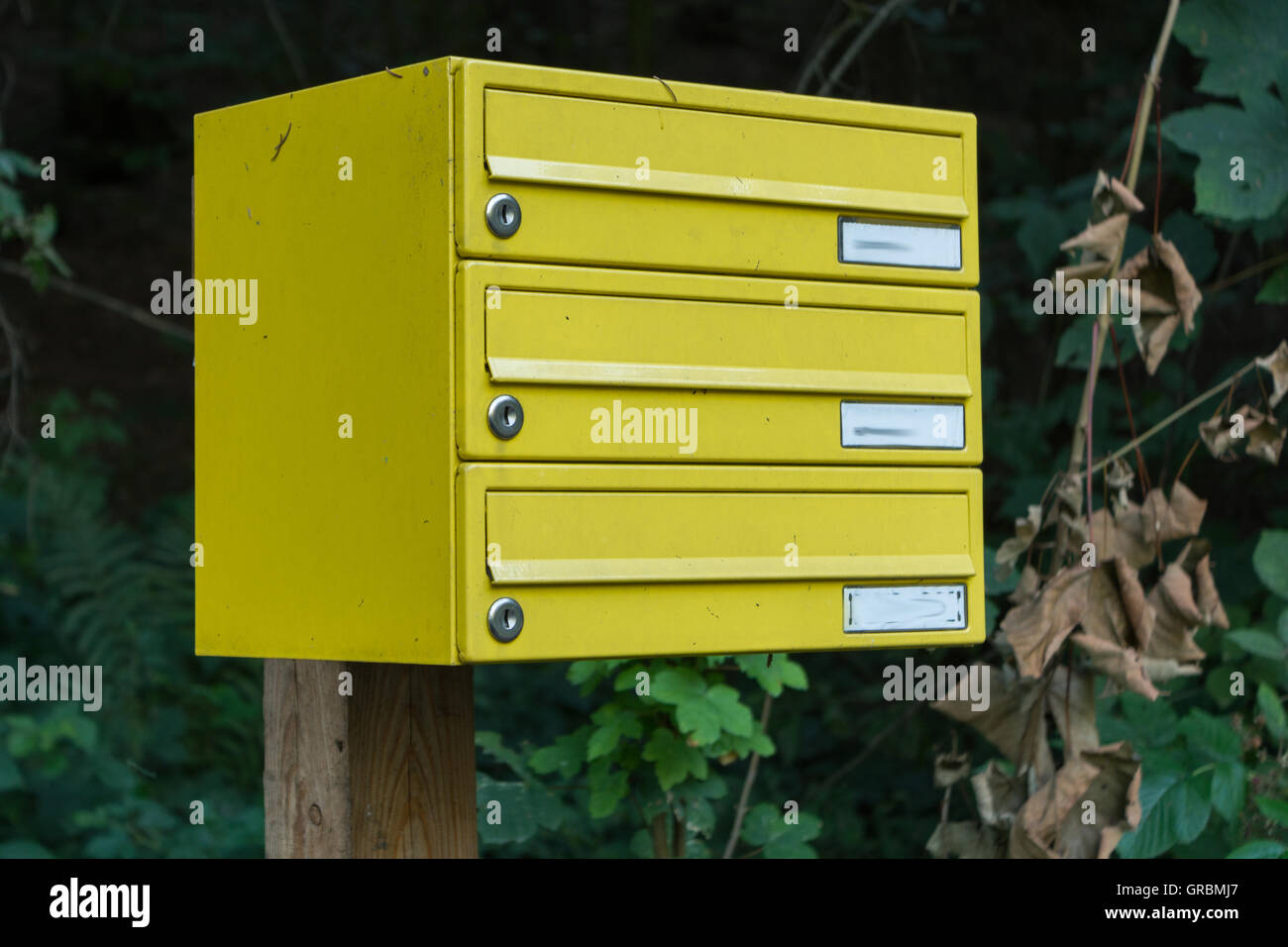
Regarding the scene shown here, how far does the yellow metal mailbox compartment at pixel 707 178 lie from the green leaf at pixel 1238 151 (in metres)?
1.29

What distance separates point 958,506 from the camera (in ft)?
6.76

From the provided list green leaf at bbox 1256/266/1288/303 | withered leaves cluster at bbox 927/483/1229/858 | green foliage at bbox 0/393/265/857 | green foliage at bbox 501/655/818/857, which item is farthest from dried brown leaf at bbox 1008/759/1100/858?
green foliage at bbox 0/393/265/857

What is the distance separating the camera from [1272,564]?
3.43 meters

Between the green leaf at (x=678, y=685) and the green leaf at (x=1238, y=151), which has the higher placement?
the green leaf at (x=1238, y=151)

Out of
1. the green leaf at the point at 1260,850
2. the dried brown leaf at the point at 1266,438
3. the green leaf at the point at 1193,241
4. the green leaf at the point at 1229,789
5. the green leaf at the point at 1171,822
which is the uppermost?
the green leaf at the point at 1193,241

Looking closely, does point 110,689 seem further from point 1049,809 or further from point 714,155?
point 714,155

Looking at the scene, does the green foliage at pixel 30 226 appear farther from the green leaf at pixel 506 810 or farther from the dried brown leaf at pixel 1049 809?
the dried brown leaf at pixel 1049 809

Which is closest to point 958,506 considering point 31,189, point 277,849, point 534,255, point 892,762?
point 534,255

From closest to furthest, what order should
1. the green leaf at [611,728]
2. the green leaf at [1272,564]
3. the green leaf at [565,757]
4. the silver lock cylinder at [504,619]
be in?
the silver lock cylinder at [504,619]
the green leaf at [611,728]
the green leaf at [565,757]
the green leaf at [1272,564]

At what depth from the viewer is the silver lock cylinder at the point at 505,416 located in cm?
172

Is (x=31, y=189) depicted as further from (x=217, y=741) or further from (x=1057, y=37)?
(x=1057, y=37)

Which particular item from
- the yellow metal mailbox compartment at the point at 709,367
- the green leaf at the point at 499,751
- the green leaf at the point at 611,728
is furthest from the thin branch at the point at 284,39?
the yellow metal mailbox compartment at the point at 709,367
